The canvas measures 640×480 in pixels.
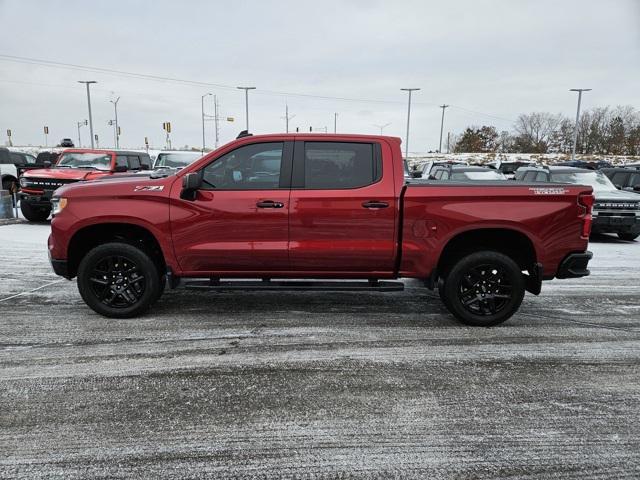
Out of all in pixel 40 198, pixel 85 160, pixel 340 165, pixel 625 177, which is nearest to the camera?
pixel 340 165

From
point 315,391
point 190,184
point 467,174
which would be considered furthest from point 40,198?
point 467,174

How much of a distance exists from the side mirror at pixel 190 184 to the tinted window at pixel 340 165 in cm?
107

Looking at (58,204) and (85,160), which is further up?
(85,160)

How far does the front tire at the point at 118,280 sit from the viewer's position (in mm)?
4977

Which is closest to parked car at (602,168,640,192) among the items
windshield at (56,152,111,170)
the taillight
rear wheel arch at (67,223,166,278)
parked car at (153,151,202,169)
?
the taillight

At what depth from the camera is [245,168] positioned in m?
4.96

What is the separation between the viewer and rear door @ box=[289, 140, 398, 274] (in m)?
4.83

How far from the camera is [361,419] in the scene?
3.22m

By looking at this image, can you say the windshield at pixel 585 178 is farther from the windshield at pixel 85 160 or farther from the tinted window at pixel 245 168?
the windshield at pixel 85 160

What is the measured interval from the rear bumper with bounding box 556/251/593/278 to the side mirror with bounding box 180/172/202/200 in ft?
12.3

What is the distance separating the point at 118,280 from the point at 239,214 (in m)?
1.51

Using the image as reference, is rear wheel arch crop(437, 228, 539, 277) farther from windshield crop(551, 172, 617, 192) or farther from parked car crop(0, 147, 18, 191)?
parked car crop(0, 147, 18, 191)

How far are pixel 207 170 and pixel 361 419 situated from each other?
2.96 meters

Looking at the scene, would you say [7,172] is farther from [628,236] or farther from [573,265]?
[628,236]
